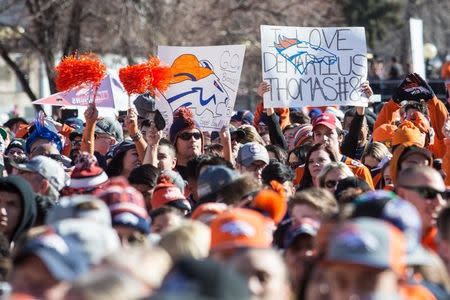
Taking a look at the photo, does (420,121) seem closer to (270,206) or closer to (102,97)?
(102,97)

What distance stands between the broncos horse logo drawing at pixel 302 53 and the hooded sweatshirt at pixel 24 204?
598 cm

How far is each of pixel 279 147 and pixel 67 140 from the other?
2.78 metres

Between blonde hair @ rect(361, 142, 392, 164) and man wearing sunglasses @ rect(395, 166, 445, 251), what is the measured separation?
4296mm

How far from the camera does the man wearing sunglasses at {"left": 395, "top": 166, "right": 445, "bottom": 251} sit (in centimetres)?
694

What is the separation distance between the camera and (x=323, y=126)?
1143 centimetres

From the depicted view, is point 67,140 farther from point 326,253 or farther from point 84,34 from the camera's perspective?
point 84,34

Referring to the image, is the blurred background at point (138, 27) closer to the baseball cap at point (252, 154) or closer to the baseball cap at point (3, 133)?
the baseball cap at point (3, 133)

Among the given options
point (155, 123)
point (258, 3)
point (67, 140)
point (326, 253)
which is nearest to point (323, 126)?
point (155, 123)

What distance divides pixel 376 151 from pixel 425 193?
14.7ft

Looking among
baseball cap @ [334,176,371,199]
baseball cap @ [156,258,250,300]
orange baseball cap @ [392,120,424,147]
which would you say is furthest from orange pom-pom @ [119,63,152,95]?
baseball cap @ [156,258,250,300]

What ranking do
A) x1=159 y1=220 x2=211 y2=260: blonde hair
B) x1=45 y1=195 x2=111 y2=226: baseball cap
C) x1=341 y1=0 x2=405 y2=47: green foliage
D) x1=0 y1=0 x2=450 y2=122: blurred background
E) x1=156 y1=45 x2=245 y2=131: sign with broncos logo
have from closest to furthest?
x1=159 y1=220 x2=211 y2=260: blonde hair < x1=45 y1=195 x2=111 y2=226: baseball cap < x1=156 y1=45 x2=245 y2=131: sign with broncos logo < x1=0 y1=0 x2=450 y2=122: blurred background < x1=341 y1=0 x2=405 y2=47: green foliage

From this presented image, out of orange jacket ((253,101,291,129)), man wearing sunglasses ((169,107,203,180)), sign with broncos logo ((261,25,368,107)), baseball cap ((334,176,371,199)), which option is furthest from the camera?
orange jacket ((253,101,291,129))

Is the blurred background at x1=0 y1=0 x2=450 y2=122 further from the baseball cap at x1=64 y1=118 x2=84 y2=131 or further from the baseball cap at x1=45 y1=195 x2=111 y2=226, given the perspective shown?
the baseball cap at x1=45 y1=195 x2=111 y2=226

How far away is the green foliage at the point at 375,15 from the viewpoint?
51.8m
